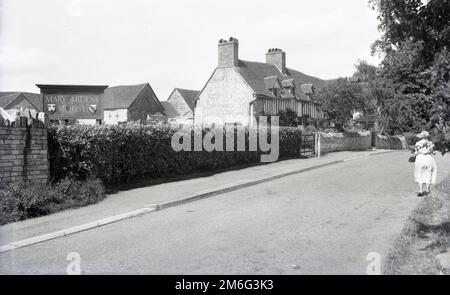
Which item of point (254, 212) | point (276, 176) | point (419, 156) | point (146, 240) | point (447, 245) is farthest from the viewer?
point (276, 176)

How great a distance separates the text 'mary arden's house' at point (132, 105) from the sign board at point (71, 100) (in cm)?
3843

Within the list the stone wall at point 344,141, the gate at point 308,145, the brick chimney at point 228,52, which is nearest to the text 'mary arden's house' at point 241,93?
the brick chimney at point 228,52

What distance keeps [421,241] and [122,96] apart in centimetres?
4849

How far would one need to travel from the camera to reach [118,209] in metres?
9.30

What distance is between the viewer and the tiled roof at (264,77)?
128 feet

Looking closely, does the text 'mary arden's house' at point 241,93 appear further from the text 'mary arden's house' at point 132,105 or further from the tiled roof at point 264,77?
the text 'mary arden's house' at point 132,105

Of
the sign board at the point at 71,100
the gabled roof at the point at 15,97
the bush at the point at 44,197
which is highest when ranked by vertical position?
the gabled roof at the point at 15,97

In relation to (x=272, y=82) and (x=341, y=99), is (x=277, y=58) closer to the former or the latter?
(x=272, y=82)

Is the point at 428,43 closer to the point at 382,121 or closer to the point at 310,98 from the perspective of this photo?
the point at 382,121

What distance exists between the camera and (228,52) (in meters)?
39.5

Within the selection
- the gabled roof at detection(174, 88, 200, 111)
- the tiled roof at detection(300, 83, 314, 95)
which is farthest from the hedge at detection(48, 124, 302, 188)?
the gabled roof at detection(174, 88, 200, 111)

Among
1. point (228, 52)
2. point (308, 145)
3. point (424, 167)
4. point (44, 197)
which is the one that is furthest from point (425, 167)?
point (228, 52)

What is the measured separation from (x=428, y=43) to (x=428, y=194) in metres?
3.95
